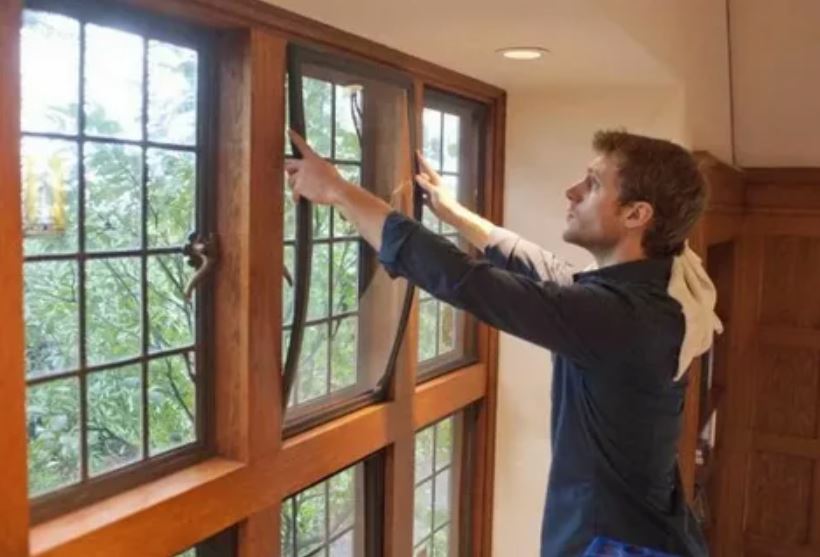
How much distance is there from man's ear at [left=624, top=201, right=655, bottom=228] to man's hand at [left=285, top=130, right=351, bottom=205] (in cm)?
56

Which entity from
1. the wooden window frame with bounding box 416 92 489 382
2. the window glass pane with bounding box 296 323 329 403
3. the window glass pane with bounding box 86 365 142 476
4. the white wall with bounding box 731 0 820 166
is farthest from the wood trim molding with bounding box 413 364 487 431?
the white wall with bounding box 731 0 820 166

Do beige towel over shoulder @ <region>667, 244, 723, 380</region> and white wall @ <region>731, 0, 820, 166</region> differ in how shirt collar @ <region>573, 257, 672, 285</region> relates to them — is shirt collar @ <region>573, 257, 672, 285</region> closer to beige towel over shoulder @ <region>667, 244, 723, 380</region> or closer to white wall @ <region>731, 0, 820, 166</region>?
beige towel over shoulder @ <region>667, 244, 723, 380</region>

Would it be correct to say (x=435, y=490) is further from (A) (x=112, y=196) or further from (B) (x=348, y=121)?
(A) (x=112, y=196)

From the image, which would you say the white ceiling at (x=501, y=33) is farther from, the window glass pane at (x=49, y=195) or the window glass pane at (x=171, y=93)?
the window glass pane at (x=49, y=195)

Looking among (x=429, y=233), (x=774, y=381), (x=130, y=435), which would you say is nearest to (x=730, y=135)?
(x=774, y=381)

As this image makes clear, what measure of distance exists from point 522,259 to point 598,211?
0.39 m

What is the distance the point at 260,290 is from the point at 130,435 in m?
0.35

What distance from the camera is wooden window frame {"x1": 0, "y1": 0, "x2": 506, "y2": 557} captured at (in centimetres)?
118

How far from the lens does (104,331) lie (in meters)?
1.44

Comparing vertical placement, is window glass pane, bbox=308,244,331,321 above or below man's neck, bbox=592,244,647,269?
below

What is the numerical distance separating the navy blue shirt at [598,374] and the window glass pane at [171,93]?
0.41 m

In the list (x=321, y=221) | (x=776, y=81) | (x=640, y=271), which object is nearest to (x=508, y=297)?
(x=640, y=271)

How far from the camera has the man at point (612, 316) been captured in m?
1.55

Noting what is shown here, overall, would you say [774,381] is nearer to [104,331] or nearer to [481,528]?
[481,528]
